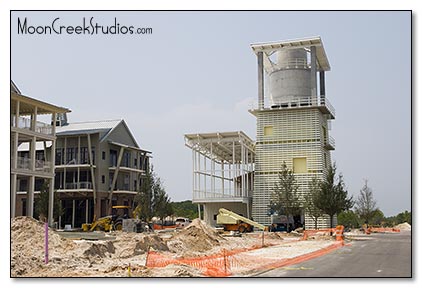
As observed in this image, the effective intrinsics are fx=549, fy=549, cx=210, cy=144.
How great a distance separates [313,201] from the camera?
32.4 metres

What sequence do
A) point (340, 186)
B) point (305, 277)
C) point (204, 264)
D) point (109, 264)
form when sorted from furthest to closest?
point (340, 186) < point (109, 264) < point (204, 264) < point (305, 277)

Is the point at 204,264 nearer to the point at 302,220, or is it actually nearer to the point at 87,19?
the point at 87,19

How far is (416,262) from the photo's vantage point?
43.0 feet

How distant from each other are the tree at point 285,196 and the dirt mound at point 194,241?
10.4m

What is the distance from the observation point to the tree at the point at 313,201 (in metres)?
32.7

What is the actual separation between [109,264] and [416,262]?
8.32 meters

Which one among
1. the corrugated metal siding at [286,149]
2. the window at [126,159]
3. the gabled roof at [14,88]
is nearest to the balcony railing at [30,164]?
the gabled roof at [14,88]

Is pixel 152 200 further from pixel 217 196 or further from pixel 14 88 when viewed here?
pixel 14 88

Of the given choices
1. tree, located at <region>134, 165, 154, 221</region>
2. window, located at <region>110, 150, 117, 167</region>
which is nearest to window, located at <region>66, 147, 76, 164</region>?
window, located at <region>110, 150, 117, 167</region>

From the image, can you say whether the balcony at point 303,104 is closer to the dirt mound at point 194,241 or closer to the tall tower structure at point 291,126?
the tall tower structure at point 291,126

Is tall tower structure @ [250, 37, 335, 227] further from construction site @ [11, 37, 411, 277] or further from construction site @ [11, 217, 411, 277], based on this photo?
construction site @ [11, 217, 411, 277]

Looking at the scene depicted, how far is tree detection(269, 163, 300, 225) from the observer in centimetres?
3441

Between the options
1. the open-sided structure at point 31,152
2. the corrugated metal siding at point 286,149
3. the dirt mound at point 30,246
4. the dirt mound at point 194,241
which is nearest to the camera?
the dirt mound at point 30,246
